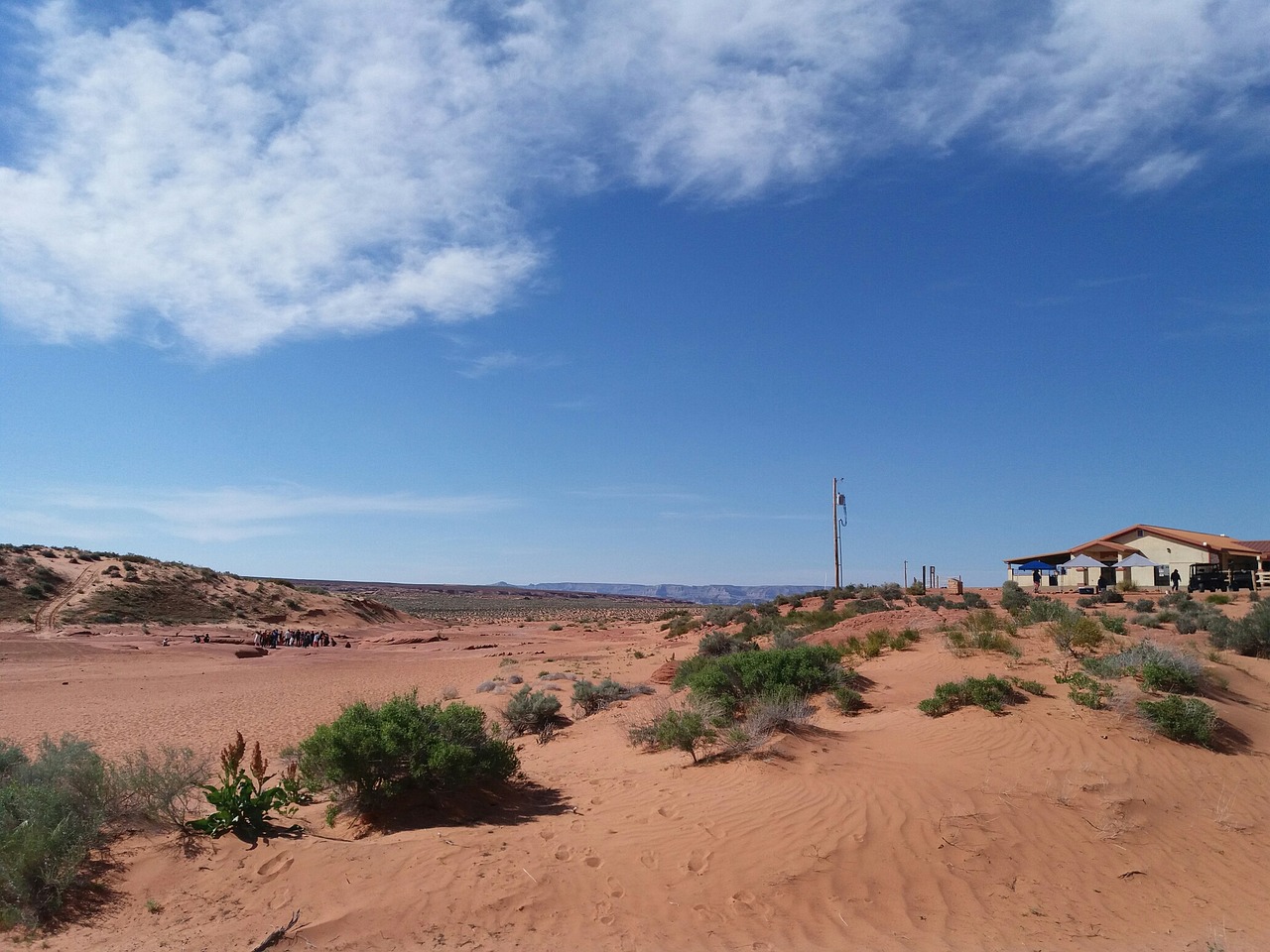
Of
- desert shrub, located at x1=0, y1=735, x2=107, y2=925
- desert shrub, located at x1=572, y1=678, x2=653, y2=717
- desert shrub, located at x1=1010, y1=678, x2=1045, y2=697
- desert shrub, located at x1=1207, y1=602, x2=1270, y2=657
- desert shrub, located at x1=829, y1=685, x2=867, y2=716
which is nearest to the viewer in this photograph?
desert shrub, located at x1=0, y1=735, x2=107, y2=925

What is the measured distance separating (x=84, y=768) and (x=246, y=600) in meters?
51.0

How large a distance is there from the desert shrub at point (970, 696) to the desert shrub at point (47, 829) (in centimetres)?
1068

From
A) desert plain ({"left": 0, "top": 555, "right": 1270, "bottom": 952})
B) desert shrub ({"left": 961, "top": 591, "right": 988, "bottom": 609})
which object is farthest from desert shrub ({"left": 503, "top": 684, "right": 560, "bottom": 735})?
desert shrub ({"left": 961, "top": 591, "right": 988, "bottom": 609})

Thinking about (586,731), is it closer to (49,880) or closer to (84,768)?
(84,768)

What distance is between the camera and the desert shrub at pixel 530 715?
14281 mm

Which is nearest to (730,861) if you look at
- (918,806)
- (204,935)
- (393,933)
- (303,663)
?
(918,806)

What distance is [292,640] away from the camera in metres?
41.1

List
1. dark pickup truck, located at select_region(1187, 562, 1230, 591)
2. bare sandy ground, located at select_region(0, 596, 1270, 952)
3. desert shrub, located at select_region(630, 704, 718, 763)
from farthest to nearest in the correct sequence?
1. dark pickup truck, located at select_region(1187, 562, 1230, 591)
2. desert shrub, located at select_region(630, 704, 718, 763)
3. bare sandy ground, located at select_region(0, 596, 1270, 952)

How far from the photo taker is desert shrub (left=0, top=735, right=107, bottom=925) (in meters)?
5.91

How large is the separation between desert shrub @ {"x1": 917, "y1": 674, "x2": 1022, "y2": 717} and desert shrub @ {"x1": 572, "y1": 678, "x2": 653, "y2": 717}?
6461mm

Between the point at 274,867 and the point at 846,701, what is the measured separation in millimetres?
9383

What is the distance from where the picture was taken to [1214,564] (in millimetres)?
38250

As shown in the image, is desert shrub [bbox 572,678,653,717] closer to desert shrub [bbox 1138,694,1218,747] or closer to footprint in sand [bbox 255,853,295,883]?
footprint in sand [bbox 255,853,295,883]

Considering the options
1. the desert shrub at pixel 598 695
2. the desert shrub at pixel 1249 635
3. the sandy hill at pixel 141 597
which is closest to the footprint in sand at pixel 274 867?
the desert shrub at pixel 598 695
